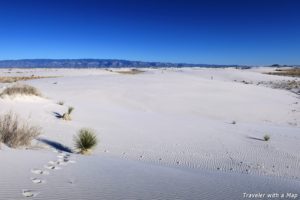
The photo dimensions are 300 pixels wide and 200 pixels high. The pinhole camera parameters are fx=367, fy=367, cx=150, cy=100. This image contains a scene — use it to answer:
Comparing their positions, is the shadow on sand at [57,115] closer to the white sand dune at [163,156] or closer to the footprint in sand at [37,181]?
the white sand dune at [163,156]

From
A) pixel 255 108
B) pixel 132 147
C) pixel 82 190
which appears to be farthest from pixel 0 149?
pixel 255 108

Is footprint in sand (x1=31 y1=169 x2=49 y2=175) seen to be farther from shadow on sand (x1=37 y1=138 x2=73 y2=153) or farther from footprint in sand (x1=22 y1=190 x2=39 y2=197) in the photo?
shadow on sand (x1=37 y1=138 x2=73 y2=153)

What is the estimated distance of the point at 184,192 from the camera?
15.0 feet

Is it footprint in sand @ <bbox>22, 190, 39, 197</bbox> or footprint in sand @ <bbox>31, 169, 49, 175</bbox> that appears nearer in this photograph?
footprint in sand @ <bbox>22, 190, 39, 197</bbox>

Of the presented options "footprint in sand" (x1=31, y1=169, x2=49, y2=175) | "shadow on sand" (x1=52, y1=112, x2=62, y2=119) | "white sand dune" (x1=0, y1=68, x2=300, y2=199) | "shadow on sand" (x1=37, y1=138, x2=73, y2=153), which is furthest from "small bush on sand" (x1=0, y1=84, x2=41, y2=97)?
"footprint in sand" (x1=31, y1=169, x2=49, y2=175)

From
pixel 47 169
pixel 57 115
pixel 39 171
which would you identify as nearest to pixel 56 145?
pixel 47 169

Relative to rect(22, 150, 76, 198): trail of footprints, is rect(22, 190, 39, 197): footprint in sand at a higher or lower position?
higher

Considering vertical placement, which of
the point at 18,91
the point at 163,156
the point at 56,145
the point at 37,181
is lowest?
the point at 163,156

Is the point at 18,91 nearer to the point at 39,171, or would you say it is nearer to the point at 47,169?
the point at 47,169

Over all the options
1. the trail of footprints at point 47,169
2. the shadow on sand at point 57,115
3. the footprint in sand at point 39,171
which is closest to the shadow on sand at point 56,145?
the trail of footprints at point 47,169

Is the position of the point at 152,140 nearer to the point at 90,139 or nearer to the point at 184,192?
the point at 90,139

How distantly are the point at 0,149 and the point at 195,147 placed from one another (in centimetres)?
494

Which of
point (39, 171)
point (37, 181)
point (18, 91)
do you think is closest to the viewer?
point (37, 181)

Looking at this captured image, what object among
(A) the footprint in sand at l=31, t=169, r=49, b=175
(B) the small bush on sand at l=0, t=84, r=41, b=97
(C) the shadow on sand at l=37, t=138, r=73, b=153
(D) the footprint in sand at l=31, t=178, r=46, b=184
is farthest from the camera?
(B) the small bush on sand at l=0, t=84, r=41, b=97
